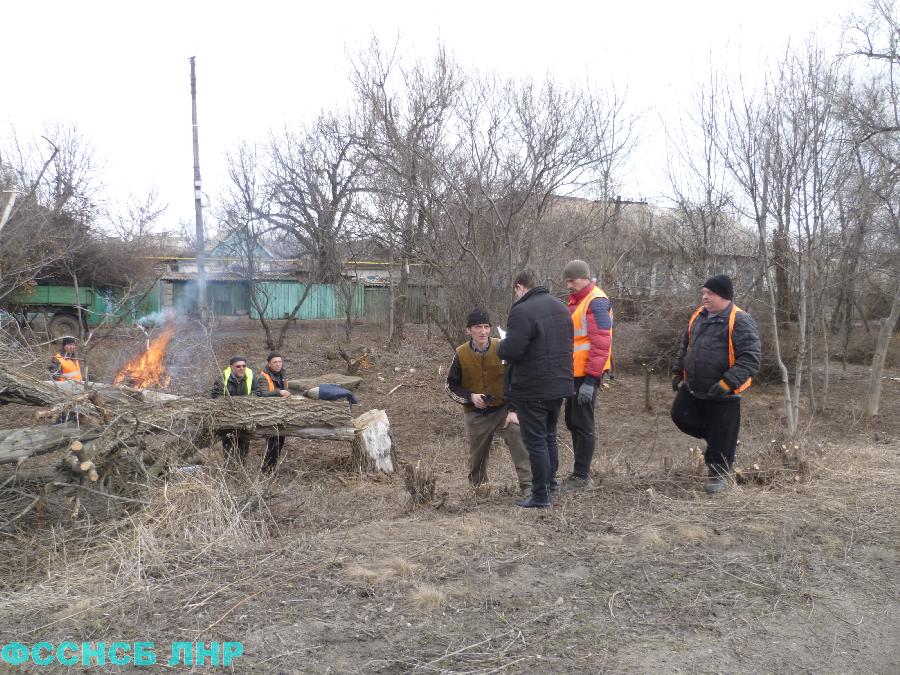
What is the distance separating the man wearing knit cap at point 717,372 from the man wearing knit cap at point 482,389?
52.8 inches

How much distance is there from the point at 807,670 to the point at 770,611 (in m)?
0.46

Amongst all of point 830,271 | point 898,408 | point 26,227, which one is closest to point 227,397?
point 26,227

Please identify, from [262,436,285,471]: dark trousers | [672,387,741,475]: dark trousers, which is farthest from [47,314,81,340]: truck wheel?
[672,387,741,475]: dark trousers

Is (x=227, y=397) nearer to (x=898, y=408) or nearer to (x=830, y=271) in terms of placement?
(x=830, y=271)

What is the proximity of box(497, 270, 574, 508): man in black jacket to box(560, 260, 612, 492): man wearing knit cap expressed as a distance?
0.30 m

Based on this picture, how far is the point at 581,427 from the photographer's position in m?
5.37

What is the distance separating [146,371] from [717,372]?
7.88 meters

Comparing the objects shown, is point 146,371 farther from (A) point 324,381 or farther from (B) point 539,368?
(B) point 539,368

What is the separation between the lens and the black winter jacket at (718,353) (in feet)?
16.8

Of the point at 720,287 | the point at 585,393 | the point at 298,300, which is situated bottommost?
the point at 585,393

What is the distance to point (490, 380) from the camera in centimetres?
593

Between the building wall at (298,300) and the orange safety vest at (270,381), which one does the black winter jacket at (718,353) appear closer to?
the orange safety vest at (270,381)

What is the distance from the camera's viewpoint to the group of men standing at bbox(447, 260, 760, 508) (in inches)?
195

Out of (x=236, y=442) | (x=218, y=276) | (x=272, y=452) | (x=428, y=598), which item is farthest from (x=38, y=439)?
(x=218, y=276)
